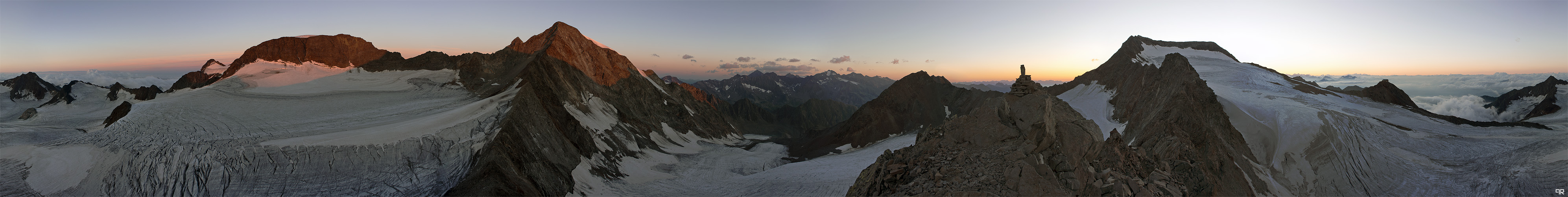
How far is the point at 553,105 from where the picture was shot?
58.6 metres

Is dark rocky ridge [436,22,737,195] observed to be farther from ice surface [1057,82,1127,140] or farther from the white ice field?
ice surface [1057,82,1127,140]

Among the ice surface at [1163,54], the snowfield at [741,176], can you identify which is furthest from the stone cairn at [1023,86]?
the ice surface at [1163,54]

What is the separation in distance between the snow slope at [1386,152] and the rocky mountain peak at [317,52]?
106 metres

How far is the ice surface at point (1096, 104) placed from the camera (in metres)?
68.8

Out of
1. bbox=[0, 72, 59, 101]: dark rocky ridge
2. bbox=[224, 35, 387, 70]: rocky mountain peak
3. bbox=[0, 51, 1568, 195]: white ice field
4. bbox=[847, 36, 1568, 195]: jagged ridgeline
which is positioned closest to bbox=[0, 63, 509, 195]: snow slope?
bbox=[0, 51, 1568, 195]: white ice field

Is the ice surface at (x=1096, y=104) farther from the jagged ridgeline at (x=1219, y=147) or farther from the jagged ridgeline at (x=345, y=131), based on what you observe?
the jagged ridgeline at (x=345, y=131)

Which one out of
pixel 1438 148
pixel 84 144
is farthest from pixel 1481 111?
pixel 84 144

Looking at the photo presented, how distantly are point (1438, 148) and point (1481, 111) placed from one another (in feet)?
198

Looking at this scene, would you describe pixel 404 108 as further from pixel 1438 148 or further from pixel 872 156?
pixel 1438 148

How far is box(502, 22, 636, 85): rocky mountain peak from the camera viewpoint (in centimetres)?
8412

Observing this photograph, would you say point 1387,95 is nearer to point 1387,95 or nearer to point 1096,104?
point 1387,95

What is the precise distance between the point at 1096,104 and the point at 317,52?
12651cm

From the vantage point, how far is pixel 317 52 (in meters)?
72.1

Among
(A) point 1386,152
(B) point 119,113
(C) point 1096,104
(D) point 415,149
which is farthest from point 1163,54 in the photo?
Result: (B) point 119,113
